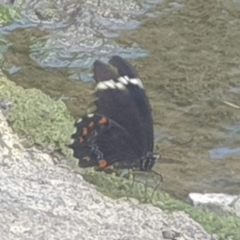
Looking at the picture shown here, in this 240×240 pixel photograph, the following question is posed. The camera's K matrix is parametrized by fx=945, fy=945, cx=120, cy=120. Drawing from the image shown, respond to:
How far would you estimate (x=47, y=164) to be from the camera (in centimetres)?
480

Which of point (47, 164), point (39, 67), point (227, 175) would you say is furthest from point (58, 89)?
point (47, 164)

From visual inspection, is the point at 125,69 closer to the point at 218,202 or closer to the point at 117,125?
the point at 117,125

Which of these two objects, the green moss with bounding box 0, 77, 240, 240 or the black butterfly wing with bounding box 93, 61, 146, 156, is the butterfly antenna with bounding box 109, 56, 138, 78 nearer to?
the black butterfly wing with bounding box 93, 61, 146, 156

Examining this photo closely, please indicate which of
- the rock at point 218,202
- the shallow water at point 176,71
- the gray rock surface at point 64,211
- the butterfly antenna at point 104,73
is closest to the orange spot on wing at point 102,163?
the gray rock surface at point 64,211

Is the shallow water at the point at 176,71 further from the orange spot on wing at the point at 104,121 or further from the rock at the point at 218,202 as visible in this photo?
the orange spot on wing at the point at 104,121

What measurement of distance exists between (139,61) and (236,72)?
2.60ft

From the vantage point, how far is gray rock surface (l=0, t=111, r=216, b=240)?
414 centimetres

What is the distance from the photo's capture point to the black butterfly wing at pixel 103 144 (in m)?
4.67

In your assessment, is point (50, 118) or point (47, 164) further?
point (50, 118)

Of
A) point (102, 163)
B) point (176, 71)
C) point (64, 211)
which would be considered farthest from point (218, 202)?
point (176, 71)

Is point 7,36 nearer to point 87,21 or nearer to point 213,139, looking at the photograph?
point 87,21

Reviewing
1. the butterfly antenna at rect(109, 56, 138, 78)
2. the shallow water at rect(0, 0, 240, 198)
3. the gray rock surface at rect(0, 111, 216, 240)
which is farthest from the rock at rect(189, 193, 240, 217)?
the butterfly antenna at rect(109, 56, 138, 78)

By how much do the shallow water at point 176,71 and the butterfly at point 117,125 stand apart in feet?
3.38

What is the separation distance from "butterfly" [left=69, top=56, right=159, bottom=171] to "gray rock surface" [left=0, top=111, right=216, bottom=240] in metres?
0.17
